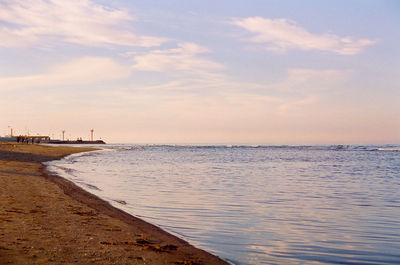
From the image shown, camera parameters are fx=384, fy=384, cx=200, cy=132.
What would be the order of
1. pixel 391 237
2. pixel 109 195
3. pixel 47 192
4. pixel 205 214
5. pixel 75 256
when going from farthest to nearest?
pixel 109 195 < pixel 47 192 < pixel 205 214 < pixel 391 237 < pixel 75 256

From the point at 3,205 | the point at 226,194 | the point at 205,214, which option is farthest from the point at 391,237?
the point at 3,205

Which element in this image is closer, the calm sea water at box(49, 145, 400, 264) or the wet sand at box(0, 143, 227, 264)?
the wet sand at box(0, 143, 227, 264)

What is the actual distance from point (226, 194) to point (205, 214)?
5.20 metres

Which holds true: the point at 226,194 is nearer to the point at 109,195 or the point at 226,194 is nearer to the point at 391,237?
the point at 109,195

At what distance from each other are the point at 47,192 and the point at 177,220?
6779 millimetres

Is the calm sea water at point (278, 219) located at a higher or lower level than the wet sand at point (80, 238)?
lower

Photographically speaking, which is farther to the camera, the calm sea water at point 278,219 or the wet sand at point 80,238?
the calm sea water at point 278,219

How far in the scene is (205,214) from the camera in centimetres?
1315

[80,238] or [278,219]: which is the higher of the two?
[80,238]

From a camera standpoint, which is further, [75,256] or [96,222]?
[96,222]

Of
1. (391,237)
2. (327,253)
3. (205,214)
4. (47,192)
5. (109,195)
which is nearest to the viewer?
(327,253)

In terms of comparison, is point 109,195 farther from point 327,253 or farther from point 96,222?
point 327,253

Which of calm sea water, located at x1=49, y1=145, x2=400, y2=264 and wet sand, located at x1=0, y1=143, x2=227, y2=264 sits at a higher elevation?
wet sand, located at x1=0, y1=143, x2=227, y2=264

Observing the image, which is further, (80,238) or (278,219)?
(278,219)
